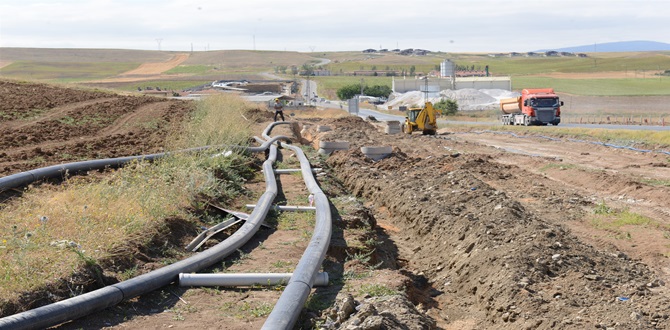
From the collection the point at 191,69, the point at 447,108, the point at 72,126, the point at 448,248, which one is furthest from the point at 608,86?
the point at 448,248

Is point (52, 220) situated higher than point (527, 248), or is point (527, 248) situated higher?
point (52, 220)

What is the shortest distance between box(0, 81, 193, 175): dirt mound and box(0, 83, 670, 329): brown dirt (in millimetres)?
159

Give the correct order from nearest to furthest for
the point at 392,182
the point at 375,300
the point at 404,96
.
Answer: the point at 375,300 < the point at 392,182 < the point at 404,96

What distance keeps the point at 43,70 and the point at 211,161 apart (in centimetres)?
15157

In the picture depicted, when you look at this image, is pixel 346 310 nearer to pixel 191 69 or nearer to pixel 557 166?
pixel 557 166

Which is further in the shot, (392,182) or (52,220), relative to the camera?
(392,182)

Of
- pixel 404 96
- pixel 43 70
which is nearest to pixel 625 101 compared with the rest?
pixel 404 96

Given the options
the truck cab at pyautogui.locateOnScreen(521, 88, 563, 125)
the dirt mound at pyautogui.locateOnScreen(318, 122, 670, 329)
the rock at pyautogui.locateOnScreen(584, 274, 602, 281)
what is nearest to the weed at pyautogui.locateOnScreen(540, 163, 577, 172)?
the dirt mound at pyautogui.locateOnScreen(318, 122, 670, 329)

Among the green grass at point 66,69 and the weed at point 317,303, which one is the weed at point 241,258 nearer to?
the weed at point 317,303

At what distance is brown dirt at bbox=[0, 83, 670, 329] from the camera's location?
279 inches

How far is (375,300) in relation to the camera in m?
7.36

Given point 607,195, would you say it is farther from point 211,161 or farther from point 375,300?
point 375,300

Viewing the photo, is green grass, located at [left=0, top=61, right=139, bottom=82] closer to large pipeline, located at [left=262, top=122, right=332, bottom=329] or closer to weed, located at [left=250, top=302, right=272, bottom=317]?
large pipeline, located at [left=262, top=122, right=332, bottom=329]

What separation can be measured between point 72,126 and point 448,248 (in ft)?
52.3
